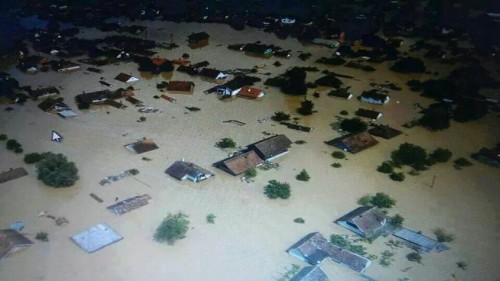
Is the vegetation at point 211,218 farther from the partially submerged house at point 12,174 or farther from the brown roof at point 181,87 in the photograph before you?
the brown roof at point 181,87

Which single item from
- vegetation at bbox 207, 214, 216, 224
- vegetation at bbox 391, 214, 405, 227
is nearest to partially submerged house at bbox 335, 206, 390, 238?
vegetation at bbox 391, 214, 405, 227

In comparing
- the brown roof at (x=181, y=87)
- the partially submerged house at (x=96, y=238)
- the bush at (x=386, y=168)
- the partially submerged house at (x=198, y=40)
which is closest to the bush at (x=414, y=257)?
the bush at (x=386, y=168)

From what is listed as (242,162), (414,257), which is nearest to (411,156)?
(414,257)

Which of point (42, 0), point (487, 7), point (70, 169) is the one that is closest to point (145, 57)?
point (70, 169)

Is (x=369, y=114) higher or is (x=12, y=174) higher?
(x=369, y=114)

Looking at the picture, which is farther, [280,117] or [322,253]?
[280,117]

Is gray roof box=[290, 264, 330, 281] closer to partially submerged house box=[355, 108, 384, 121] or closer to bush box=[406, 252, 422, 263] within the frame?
bush box=[406, 252, 422, 263]

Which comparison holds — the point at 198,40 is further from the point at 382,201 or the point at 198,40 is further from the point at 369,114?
the point at 382,201
